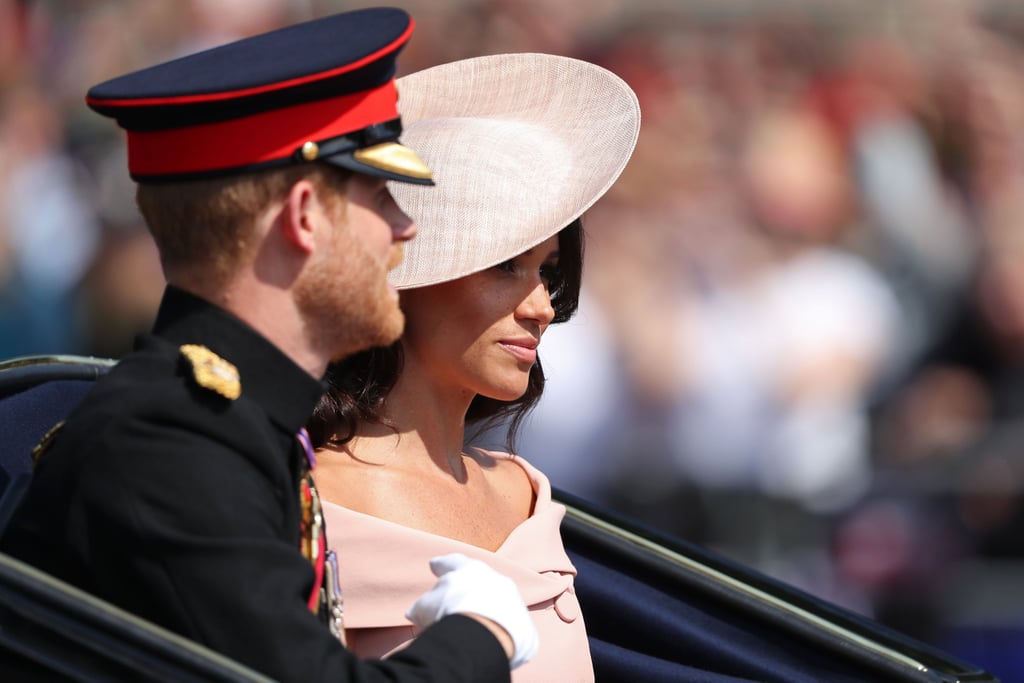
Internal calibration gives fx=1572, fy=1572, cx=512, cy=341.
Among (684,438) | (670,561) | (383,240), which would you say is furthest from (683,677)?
(684,438)

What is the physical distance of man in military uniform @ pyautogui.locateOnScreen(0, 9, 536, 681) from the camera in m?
1.51

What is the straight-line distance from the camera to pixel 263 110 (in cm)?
163

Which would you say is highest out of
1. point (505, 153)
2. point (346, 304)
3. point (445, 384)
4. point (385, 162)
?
point (385, 162)

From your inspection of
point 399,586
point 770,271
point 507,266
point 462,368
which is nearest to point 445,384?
point 462,368

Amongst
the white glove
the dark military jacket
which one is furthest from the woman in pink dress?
the dark military jacket

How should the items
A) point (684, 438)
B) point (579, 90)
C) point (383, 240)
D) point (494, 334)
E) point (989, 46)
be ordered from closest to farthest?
point (383, 240) → point (494, 334) → point (579, 90) → point (684, 438) → point (989, 46)

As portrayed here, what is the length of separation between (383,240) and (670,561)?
1.06 m

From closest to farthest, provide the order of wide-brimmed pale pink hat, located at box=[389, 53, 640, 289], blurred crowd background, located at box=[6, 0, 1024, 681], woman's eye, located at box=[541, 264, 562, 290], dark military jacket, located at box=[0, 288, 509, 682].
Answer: dark military jacket, located at box=[0, 288, 509, 682], wide-brimmed pale pink hat, located at box=[389, 53, 640, 289], woman's eye, located at box=[541, 264, 562, 290], blurred crowd background, located at box=[6, 0, 1024, 681]

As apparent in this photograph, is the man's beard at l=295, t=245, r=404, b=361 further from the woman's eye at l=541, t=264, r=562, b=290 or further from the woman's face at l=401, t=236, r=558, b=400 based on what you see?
the woman's eye at l=541, t=264, r=562, b=290

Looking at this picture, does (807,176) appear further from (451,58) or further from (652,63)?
(451,58)

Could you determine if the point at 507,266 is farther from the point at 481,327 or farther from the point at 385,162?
the point at 385,162

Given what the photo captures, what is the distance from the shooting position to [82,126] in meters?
5.22

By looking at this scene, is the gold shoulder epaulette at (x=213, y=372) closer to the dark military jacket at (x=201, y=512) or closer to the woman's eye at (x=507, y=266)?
the dark military jacket at (x=201, y=512)

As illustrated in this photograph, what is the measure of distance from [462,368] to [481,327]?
65mm
